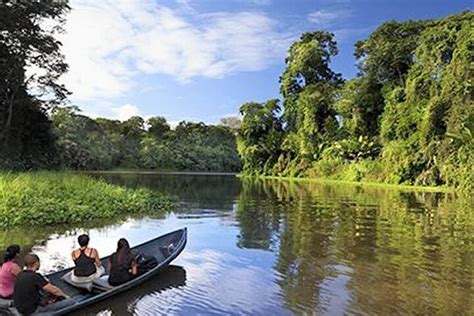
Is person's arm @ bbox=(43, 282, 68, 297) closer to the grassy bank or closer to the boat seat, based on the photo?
the boat seat

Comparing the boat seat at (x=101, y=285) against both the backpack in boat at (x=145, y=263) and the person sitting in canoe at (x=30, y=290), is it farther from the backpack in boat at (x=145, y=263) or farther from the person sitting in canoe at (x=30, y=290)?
the person sitting in canoe at (x=30, y=290)

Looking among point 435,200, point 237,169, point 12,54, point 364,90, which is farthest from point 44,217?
point 237,169

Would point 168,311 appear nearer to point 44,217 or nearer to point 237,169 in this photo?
point 44,217

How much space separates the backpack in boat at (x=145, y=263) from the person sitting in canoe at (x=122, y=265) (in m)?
0.29

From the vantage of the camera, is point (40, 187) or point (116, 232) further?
point (40, 187)

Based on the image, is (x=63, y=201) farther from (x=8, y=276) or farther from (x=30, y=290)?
(x=30, y=290)

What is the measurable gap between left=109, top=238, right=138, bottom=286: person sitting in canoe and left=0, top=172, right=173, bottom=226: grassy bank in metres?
6.61

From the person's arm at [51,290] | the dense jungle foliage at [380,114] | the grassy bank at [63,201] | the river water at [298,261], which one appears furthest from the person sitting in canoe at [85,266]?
the dense jungle foliage at [380,114]

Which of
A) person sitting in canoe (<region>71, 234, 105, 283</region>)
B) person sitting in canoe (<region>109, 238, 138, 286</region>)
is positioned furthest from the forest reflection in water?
person sitting in canoe (<region>71, 234, 105, 283</region>)

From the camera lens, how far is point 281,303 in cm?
787

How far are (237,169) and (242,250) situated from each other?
72165 millimetres

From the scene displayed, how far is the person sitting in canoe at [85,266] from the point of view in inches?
307

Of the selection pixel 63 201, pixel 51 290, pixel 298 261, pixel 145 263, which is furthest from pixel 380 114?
pixel 51 290

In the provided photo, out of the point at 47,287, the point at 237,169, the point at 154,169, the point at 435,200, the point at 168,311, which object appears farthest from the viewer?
the point at 237,169
